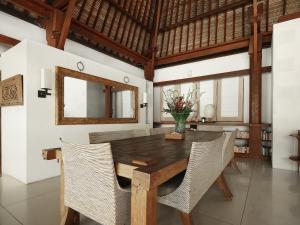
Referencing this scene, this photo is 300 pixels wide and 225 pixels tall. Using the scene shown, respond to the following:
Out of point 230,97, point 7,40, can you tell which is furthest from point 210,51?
point 7,40

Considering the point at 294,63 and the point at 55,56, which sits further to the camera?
the point at 294,63

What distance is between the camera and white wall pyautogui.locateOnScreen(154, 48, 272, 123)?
409 centimetres

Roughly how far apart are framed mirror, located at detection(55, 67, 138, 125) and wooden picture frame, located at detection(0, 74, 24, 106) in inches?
19.1

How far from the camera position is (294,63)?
311 cm

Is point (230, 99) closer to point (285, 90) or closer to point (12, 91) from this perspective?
point (285, 90)

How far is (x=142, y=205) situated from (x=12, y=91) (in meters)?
2.74

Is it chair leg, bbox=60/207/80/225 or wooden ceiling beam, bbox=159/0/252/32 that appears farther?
wooden ceiling beam, bbox=159/0/252/32

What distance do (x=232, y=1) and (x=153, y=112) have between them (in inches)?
148

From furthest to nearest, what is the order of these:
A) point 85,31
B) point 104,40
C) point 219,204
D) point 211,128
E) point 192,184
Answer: point 104,40
point 85,31
point 211,128
point 219,204
point 192,184

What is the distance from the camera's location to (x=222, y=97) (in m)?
4.68

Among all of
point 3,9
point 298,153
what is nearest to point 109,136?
point 3,9

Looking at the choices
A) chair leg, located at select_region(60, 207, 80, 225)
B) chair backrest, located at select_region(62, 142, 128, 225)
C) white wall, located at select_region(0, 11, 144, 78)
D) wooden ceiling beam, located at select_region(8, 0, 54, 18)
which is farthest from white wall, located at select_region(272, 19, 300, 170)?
wooden ceiling beam, located at select_region(8, 0, 54, 18)

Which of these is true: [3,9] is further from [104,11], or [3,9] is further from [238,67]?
[238,67]

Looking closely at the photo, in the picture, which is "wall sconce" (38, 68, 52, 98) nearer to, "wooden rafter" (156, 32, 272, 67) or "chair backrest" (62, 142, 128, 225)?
"chair backrest" (62, 142, 128, 225)
